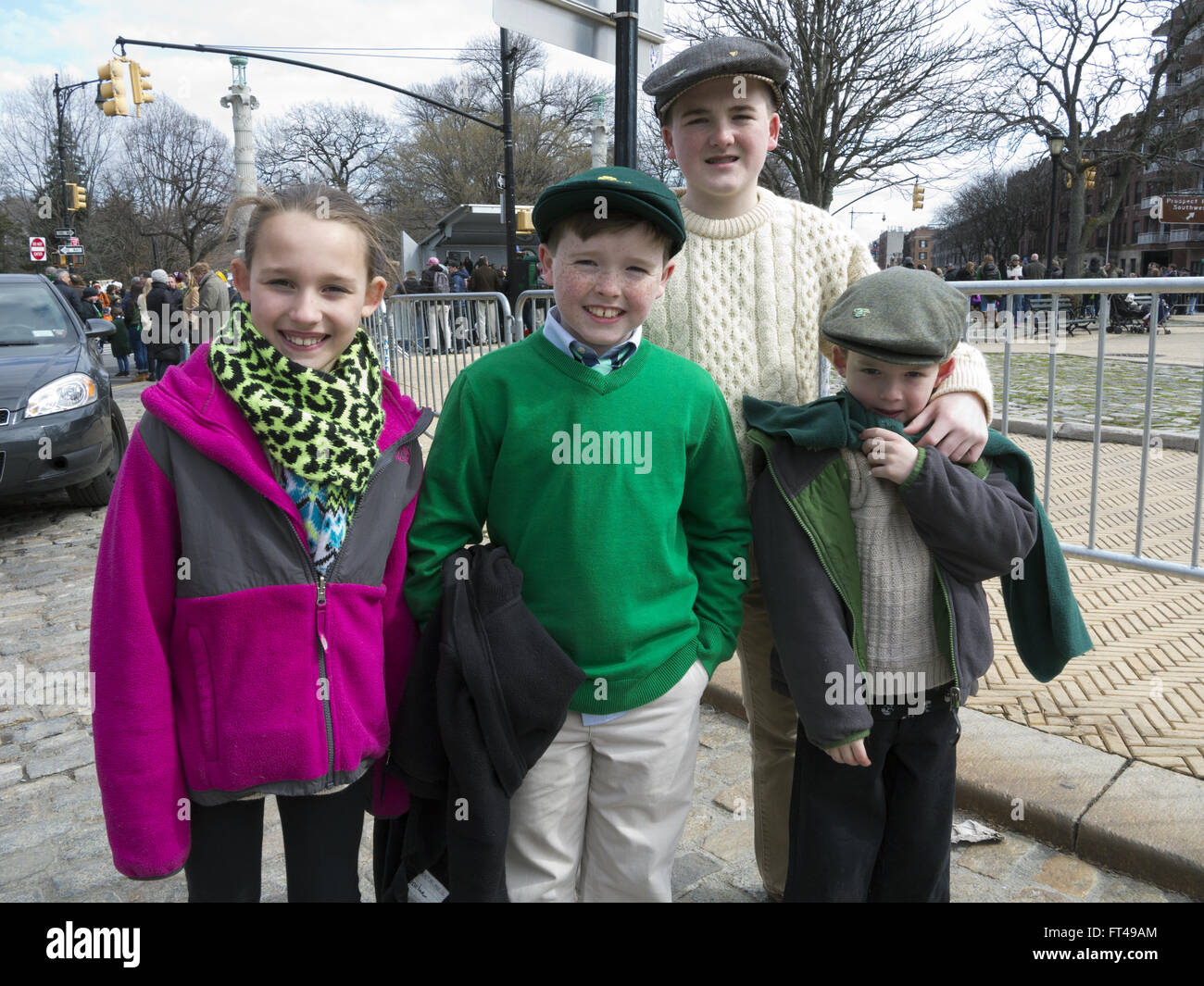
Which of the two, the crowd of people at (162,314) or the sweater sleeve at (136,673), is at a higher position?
the crowd of people at (162,314)

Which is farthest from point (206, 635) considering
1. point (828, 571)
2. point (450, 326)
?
point (450, 326)

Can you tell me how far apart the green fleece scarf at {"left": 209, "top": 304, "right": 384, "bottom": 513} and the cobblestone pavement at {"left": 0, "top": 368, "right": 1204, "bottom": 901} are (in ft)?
4.93

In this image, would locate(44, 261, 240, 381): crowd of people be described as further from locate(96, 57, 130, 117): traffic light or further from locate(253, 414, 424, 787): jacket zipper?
locate(253, 414, 424, 787): jacket zipper

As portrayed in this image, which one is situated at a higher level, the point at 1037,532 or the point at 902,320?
the point at 902,320

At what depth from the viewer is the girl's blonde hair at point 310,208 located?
70.8 inches

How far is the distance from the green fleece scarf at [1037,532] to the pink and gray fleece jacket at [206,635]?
3.19ft

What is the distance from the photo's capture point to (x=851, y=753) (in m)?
1.93

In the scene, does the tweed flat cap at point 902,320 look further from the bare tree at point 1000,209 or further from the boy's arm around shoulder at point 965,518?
the bare tree at point 1000,209

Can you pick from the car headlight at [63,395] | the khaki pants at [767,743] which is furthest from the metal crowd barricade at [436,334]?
the khaki pants at [767,743]

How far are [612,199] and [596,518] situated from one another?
0.65 metres

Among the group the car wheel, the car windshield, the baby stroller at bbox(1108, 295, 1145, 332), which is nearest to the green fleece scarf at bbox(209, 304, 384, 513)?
the car wheel

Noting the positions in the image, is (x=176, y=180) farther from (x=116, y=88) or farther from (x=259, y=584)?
(x=259, y=584)

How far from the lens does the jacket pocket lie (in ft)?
5.53
